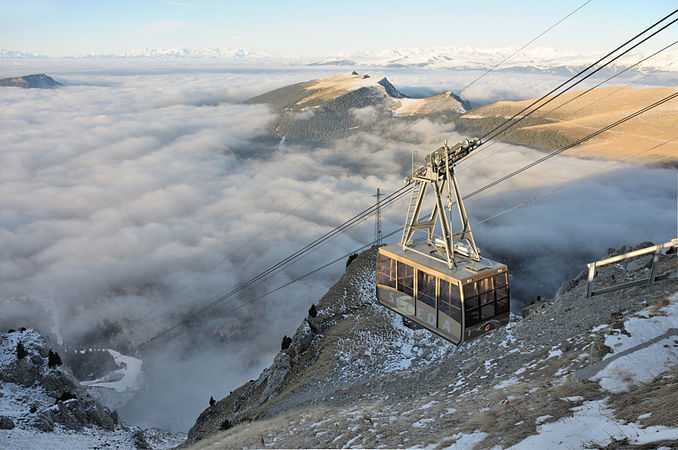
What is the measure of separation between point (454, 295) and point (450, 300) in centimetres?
44

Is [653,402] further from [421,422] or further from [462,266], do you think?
[462,266]

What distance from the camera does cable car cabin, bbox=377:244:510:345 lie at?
70.9ft

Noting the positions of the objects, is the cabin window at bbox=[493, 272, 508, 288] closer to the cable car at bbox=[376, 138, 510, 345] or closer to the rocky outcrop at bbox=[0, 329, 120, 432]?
the cable car at bbox=[376, 138, 510, 345]

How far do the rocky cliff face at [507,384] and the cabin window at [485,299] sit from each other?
5.50 feet

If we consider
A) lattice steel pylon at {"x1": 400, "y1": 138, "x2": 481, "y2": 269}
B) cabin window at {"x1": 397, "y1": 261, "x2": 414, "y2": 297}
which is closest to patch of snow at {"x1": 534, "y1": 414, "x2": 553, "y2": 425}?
lattice steel pylon at {"x1": 400, "y1": 138, "x2": 481, "y2": 269}

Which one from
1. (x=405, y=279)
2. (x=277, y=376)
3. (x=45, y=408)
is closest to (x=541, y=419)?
(x=405, y=279)

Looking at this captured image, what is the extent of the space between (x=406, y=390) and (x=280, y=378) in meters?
16.8

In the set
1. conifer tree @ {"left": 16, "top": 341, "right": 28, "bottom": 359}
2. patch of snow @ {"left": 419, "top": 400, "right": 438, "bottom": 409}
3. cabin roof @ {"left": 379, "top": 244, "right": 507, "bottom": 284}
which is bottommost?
conifer tree @ {"left": 16, "top": 341, "right": 28, "bottom": 359}

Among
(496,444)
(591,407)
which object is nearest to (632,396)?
(591,407)

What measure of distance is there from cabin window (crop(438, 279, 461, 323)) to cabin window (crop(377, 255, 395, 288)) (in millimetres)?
4021

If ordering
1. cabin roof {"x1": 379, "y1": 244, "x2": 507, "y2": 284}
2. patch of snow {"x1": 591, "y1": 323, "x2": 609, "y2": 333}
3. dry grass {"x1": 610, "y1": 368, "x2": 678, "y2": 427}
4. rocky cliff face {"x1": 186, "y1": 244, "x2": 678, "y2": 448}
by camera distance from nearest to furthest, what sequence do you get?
dry grass {"x1": 610, "y1": 368, "x2": 678, "y2": 427}
rocky cliff face {"x1": 186, "y1": 244, "x2": 678, "y2": 448}
patch of snow {"x1": 591, "y1": 323, "x2": 609, "y2": 333}
cabin roof {"x1": 379, "y1": 244, "x2": 507, "y2": 284}

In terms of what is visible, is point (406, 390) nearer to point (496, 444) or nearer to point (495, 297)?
point (495, 297)

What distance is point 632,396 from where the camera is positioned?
10.5 m

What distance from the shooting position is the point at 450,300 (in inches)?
869
